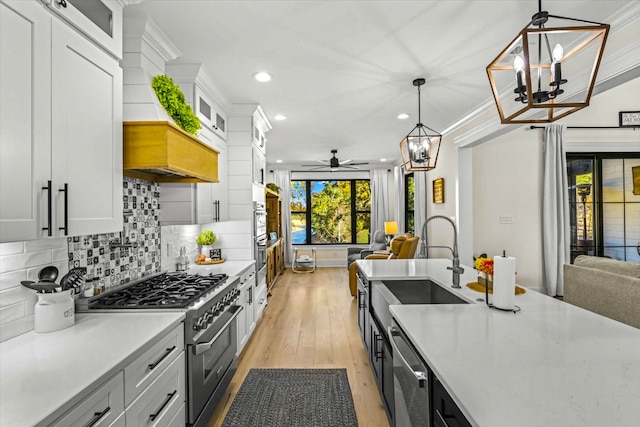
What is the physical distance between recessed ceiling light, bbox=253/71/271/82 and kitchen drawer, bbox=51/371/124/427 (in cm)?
257

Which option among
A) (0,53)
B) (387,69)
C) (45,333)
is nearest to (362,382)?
(45,333)

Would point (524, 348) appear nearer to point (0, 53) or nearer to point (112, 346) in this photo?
point (112, 346)

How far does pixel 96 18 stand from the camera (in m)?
1.60

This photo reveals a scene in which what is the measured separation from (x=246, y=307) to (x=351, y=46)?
258 centimetres

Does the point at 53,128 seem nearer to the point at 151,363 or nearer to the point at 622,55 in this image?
the point at 151,363

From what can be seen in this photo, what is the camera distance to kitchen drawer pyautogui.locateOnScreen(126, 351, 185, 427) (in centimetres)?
139

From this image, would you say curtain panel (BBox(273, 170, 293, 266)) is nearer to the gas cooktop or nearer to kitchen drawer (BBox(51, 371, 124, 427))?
the gas cooktop

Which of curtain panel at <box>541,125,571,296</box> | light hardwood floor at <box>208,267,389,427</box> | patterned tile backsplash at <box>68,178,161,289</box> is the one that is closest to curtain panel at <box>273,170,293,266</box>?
light hardwood floor at <box>208,267,389,427</box>

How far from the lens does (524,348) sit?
1.19 meters

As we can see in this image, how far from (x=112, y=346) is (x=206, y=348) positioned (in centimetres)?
64

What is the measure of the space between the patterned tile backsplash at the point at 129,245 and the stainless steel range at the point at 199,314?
0.37 ft

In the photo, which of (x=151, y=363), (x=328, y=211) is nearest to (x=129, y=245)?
(x=151, y=363)

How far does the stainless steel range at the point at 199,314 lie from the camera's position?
1856 millimetres

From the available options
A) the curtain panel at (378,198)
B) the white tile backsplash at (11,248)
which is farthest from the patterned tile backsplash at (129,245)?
the curtain panel at (378,198)
